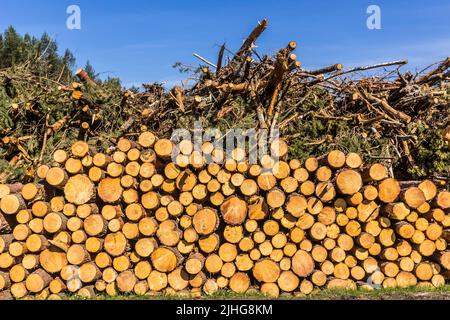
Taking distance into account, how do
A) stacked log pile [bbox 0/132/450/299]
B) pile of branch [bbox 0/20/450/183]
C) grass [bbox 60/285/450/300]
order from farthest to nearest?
pile of branch [bbox 0/20/450/183] → stacked log pile [bbox 0/132/450/299] → grass [bbox 60/285/450/300]

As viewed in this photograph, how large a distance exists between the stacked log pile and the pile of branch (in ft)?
3.60

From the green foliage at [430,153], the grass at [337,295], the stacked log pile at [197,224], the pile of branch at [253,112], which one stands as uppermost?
the pile of branch at [253,112]

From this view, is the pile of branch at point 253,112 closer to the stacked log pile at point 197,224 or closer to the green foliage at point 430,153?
the green foliage at point 430,153

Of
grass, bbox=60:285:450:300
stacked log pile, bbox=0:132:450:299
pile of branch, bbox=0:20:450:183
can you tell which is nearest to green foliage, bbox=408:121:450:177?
pile of branch, bbox=0:20:450:183

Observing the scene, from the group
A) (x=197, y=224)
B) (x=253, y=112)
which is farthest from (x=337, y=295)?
(x=253, y=112)

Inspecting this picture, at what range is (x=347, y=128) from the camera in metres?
6.74

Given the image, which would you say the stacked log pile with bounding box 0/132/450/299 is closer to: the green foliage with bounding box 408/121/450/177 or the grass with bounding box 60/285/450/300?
the grass with bounding box 60/285/450/300

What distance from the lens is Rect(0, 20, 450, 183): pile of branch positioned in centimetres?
655

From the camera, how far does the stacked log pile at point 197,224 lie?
17.2 ft

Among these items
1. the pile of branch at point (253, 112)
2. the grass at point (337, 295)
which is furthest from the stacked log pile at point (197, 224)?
the pile of branch at point (253, 112)

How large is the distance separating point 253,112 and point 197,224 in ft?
6.89

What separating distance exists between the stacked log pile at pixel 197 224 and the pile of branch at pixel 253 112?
110 centimetres
